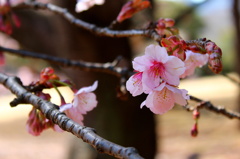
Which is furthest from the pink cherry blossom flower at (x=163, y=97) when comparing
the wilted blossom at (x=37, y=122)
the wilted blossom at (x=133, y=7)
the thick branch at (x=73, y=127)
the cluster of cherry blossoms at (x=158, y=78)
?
the wilted blossom at (x=133, y=7)

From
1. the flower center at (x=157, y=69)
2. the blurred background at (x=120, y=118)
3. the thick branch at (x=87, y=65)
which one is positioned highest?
the flower center at (x=157, y=69)

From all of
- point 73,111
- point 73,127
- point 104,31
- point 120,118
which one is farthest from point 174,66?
point 120,118

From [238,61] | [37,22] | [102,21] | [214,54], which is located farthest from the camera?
[238,61]

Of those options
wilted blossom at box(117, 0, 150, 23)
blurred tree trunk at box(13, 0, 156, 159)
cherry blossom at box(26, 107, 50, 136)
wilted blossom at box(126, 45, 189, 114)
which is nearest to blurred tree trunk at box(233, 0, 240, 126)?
blurred tree trunk at box(13, 0, 156, 159)

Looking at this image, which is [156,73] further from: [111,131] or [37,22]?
[37,22]

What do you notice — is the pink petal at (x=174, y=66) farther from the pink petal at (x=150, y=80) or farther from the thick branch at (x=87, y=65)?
the thick branch at (x=87, y=65)

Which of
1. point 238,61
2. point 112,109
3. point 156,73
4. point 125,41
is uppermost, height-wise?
point 156,73

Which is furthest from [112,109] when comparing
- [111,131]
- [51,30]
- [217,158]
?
[217,158]
